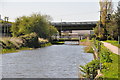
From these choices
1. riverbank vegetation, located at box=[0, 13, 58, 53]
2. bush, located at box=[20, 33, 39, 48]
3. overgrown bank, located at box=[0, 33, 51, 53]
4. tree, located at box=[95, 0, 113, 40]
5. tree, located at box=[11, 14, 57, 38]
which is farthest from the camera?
tree, located at box=[11, 14, 57, 38]

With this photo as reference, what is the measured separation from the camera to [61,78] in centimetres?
1655

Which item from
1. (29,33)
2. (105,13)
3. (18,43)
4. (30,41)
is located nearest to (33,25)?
(29,33)

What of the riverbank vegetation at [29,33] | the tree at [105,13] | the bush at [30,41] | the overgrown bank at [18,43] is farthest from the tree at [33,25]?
the tree at [105,13]

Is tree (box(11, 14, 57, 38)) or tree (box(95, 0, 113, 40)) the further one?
tree (box(11, 14, 57, 38))

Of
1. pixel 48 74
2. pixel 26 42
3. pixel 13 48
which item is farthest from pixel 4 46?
pixel 48 74

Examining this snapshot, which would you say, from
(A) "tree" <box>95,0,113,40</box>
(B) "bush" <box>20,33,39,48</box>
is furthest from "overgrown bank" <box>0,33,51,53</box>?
(A) "tree" <box>95,0,113,40</box>

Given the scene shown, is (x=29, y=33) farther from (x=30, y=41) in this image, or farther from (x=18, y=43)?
(x=18, y=43)

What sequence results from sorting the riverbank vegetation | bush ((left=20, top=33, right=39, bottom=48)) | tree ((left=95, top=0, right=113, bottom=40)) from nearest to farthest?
the riverbank vegetation < bush ((left=20, top=33, right=39, bottom=48)) < tree ((left=95, top=0, right=113, bottom=40))

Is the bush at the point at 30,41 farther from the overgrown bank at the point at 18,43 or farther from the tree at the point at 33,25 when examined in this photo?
the tree at the point at 33,25

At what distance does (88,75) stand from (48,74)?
5.24 metres

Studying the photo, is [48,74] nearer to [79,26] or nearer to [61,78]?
[61,78]

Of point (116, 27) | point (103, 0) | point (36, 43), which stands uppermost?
point (103, 0)

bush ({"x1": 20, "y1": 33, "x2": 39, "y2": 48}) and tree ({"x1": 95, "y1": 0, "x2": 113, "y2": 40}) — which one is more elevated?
tree ({"x1": 95, "y1": 0, "x2": 113, "y2": 40})

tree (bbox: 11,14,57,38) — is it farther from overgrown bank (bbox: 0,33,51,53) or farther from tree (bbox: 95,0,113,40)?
tree (bbox: 95,0,113,40)
